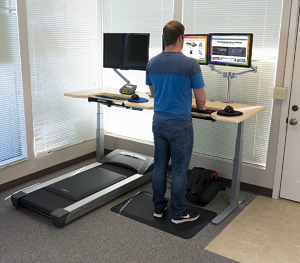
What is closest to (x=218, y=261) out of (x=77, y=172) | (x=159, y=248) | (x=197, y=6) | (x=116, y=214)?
(x=159, y=248)

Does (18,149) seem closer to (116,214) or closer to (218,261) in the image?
(116,214)

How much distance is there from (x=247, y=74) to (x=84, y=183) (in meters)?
1.88

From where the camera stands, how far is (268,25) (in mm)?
3070

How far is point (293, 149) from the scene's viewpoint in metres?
3.11

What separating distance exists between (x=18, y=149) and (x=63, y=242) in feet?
4.47

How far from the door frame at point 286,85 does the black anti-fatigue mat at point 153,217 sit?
763 mm

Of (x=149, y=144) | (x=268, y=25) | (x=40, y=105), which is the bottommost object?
(x=149, y=144)

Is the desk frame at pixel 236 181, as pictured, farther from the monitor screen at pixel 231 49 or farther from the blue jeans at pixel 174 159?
the monitor screen at pixel 231 49

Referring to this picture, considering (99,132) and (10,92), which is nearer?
(10,92)

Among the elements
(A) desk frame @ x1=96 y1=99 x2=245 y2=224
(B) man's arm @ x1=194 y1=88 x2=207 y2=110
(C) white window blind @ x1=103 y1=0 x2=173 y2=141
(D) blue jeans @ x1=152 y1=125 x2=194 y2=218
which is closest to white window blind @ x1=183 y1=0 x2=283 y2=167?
(C) white window blind @ x1=103 y1=0 x2=173 y2=141

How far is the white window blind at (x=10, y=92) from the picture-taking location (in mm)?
3172

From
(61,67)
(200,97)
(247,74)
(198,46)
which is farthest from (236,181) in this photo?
(61,67)

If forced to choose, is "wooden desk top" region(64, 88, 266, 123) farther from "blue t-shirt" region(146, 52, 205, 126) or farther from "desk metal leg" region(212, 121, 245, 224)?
"blue t-shirt" region(146, 52, 205, 126)

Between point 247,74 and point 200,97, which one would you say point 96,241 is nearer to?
point 200,97
